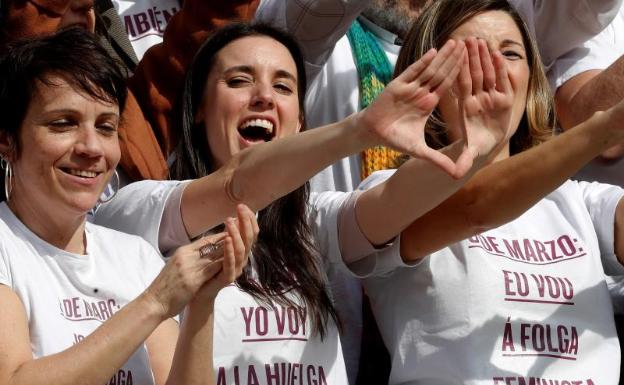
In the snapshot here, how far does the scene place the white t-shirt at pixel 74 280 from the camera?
284cm

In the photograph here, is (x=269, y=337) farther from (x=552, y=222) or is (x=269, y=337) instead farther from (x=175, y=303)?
(x=552, y=222)

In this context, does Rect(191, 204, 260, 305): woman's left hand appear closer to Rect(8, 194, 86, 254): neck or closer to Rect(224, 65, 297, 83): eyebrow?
Rect(8, 194, 86, 254): neck

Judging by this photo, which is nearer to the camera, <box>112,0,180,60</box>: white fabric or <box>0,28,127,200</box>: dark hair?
<box>0,28,127,200</box>: dark hair

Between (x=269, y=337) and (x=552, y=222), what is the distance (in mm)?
805

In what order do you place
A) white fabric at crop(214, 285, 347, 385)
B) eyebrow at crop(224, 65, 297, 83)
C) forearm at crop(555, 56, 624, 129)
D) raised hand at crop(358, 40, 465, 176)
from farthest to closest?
1. forearm at crop(555, 56, 624, 129)
2. eyebrow at crop(224, 65, 297, 83)
3. white fabric at crop(214, 285, 347, 385)
4. raised hand at crop(358, 40, 465, 176)

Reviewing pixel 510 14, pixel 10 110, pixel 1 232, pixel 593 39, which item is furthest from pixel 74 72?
pixel 593 39

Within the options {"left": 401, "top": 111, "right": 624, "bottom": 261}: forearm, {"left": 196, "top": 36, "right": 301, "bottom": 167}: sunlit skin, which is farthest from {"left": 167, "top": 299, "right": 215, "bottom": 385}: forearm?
{"left": 196, "top": 36, "right": 301, "bottom": 167}: sunlit skin

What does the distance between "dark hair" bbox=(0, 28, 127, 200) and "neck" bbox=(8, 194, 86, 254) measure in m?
0.13

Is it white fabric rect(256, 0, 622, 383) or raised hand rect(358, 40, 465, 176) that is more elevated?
white fabric rect(256, 0, 622, 383)

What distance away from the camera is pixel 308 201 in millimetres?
3494

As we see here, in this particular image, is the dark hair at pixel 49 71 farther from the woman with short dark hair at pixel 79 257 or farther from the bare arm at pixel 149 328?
the bare arm at pixel 149 328

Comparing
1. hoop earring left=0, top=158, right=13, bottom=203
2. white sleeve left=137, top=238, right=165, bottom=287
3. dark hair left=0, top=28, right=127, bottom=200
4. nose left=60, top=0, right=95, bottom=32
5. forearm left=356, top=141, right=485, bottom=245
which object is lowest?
white sleeve left=137, top=238, right=165, bottom=287

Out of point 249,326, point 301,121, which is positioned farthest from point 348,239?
point 301,121

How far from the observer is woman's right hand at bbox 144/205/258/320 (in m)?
2.74
